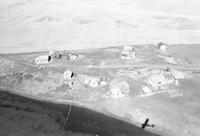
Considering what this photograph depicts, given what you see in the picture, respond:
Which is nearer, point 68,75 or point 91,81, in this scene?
point 91,81

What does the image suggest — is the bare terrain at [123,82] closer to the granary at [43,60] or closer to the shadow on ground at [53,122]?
the granary at [43,60]

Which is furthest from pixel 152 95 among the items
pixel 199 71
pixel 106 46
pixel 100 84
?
pixel 106 46

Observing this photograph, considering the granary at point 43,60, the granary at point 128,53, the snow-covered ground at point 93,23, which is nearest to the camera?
the granary at point 43,60

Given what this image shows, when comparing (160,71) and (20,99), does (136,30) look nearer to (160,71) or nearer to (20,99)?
(160,71)

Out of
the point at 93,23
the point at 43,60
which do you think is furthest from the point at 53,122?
the point at 93,23

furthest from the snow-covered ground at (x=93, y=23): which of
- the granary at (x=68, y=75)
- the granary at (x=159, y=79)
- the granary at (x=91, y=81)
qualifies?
the granary at (x=159, y=79)

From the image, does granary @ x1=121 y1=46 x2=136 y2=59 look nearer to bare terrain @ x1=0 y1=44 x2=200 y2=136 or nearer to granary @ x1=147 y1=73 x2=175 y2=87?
bare terrain @ x1=0 y1=44 x2=200 y2=136

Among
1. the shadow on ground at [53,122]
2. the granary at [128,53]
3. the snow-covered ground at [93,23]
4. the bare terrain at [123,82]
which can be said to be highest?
the snow-covered ground at [93,23]

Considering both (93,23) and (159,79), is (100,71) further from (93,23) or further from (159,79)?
(93,23)
